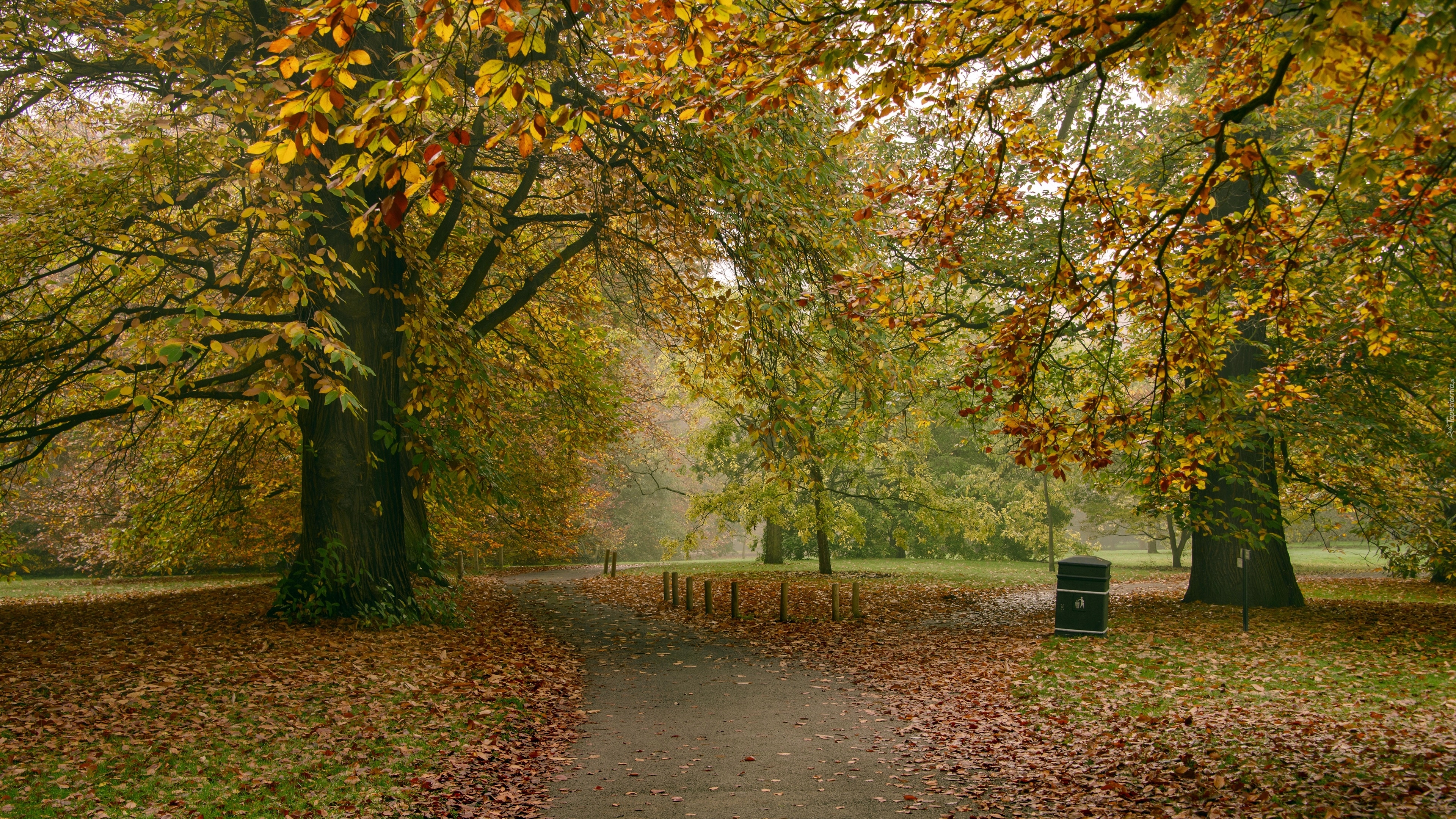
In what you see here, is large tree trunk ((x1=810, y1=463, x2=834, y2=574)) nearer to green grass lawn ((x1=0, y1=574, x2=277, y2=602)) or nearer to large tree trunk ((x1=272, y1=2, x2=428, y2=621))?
large tree trunk ((x1=272, y1=2, x2=428, y2=621))

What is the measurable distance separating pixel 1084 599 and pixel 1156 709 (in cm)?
455

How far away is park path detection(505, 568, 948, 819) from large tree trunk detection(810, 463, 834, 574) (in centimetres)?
1099

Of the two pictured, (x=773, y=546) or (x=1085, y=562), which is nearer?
(x=1085, y=562)

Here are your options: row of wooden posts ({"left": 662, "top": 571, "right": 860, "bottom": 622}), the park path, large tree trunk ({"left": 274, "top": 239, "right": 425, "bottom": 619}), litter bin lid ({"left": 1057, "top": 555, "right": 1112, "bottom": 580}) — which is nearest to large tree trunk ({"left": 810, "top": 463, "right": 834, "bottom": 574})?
row of wooden posts ({"left": 662, "top": 571, "right": 860, "bottom": 622})

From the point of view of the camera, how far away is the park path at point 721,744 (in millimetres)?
5395

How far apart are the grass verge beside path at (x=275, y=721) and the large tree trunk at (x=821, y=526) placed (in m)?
13.0

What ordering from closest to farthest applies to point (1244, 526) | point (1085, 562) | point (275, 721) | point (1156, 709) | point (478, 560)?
point (275, 721)
point (1156, 709)
point (1085, 562)
point (1244, 526)
point (478, 560)

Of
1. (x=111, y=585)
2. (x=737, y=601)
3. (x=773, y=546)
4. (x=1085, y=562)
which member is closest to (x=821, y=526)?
(x=773, y=546)

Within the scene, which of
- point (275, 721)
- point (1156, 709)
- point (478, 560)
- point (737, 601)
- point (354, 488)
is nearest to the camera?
point (275, 721)

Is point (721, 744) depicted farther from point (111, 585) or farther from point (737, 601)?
point (111, 585)

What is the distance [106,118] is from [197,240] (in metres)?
3.94

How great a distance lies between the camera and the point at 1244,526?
45.9 ft

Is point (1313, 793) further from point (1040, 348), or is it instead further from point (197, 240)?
point (197, 240)

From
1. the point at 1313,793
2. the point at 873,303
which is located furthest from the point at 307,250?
the point at 1313,793
